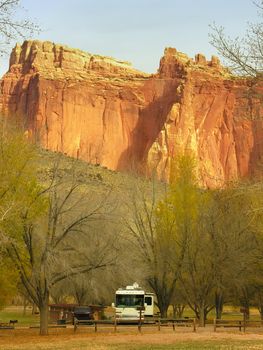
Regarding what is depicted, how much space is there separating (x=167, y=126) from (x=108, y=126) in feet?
62.5

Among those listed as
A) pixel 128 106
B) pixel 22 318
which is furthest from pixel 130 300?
pixel 128 106

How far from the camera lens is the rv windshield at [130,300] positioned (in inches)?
1437

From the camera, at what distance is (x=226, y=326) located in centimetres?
3216

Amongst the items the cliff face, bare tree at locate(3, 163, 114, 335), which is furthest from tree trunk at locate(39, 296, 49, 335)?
the cliff face

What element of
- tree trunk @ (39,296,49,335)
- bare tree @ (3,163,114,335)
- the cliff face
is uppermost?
the cliff face

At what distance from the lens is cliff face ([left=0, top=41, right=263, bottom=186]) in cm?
12850

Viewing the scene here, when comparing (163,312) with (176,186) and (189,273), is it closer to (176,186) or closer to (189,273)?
(189,273)

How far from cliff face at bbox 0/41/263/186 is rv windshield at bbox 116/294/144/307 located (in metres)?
85.5

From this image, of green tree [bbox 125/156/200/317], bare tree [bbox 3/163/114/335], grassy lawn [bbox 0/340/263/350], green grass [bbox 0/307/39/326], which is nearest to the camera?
grassy lawn [bbox 0/340/263/350]

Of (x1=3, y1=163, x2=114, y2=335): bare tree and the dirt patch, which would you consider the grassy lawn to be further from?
(x1=3, y1=163, x2=114, y2=335): bare tree

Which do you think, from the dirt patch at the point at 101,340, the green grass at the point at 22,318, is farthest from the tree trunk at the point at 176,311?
the dirt patch at the point at 101,340

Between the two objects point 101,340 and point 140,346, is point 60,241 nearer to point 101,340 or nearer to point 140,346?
point 101,340

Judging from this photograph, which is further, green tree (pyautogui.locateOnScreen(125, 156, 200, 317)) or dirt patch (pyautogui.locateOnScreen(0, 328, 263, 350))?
green tree (pyautogui.locateOnScreen(125, 156, 200, 317))

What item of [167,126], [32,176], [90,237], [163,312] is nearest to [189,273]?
[163,312]
